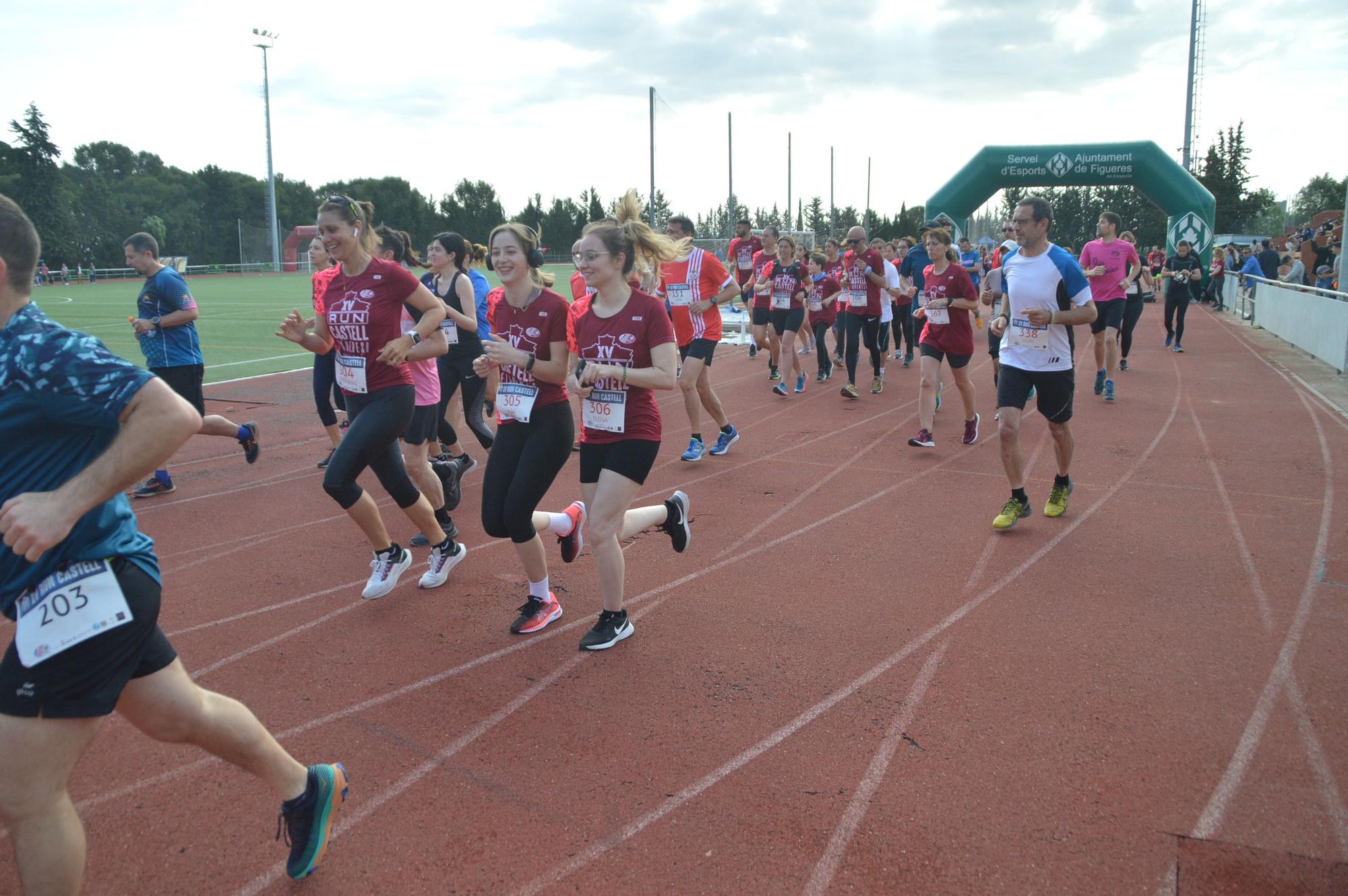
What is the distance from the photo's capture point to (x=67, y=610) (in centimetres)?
205

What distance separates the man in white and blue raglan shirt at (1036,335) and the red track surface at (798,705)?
0.66 metres

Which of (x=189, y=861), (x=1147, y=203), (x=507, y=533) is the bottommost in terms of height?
(x=189, y=861)

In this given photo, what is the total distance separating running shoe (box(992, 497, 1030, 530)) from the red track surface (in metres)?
0.10

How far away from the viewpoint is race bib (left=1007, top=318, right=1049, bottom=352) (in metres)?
6.07

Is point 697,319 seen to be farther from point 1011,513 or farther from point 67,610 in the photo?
point 67,610

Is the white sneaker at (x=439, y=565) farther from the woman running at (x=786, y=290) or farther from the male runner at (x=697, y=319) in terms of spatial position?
the woman running at (x=786, y=290)

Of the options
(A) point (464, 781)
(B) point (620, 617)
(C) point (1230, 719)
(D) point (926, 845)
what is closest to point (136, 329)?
(B) point (620, 617)

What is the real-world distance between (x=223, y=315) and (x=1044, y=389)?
26593 millimetres

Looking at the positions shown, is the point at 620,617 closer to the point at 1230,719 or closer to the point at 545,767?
the point at 545,767

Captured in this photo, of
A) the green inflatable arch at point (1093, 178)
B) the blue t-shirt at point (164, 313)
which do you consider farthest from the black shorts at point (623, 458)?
the green inflatable arch at point (1093, 178)

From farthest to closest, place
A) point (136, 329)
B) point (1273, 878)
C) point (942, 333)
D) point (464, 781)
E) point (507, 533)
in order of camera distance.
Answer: point (942, 333), point (136, 329), point (507, 533), point (464, 781), point (1273, 878)

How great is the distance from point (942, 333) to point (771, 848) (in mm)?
6528

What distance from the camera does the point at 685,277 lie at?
883 cm

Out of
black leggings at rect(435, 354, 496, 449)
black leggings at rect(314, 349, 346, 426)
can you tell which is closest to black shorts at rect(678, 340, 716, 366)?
black leggings at rect(435, 354, 496, 449)
